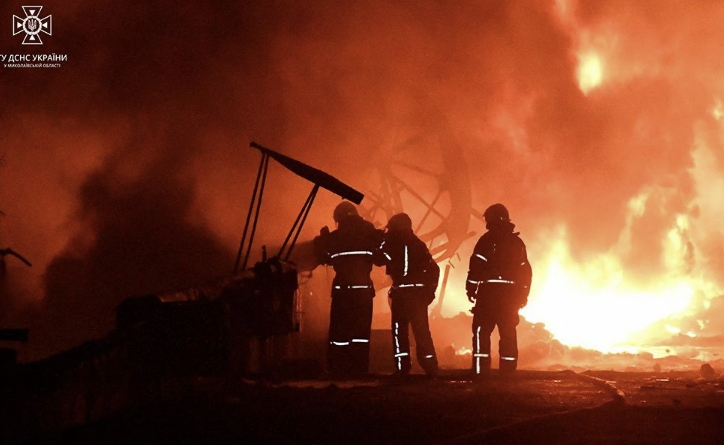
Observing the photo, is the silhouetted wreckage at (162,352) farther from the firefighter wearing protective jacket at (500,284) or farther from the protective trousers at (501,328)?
the protective trousers at (501,328)

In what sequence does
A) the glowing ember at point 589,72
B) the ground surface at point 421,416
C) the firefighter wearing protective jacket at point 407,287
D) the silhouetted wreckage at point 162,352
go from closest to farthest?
1. the ground surface at point 421,416
2. the silhouetted wreckage at point 162,352
3. the firefighter wearing protective jacket at point 407,287
4. the glowing ember at point 589,72

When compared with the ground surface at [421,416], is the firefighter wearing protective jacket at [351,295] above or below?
above

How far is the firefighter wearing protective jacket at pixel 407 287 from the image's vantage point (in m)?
7.67

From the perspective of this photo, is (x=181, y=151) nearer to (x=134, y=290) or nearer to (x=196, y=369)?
(x=134, y=290)

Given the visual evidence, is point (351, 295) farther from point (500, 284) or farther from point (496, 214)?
point (496, 214)

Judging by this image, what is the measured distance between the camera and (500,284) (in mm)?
7676

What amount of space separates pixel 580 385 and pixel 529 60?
47.3 feet

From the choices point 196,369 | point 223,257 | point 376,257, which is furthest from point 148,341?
point 223,257

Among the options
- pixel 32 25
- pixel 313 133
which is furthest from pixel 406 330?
pixel 32 25

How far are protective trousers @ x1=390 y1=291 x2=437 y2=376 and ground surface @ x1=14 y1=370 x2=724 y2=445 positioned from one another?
1256mm

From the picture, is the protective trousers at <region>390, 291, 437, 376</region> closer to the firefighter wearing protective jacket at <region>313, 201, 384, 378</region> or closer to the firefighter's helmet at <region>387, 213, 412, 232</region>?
the firefighter wearing protective jacket at <region>313, 201, 384, 378</region>

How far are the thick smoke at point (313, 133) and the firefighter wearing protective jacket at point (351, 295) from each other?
5201mm

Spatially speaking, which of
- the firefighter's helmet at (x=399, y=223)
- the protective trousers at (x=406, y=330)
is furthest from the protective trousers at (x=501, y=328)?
the firefighter's helmet at (x=399, y=223)

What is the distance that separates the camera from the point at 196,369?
6355 millimetres
